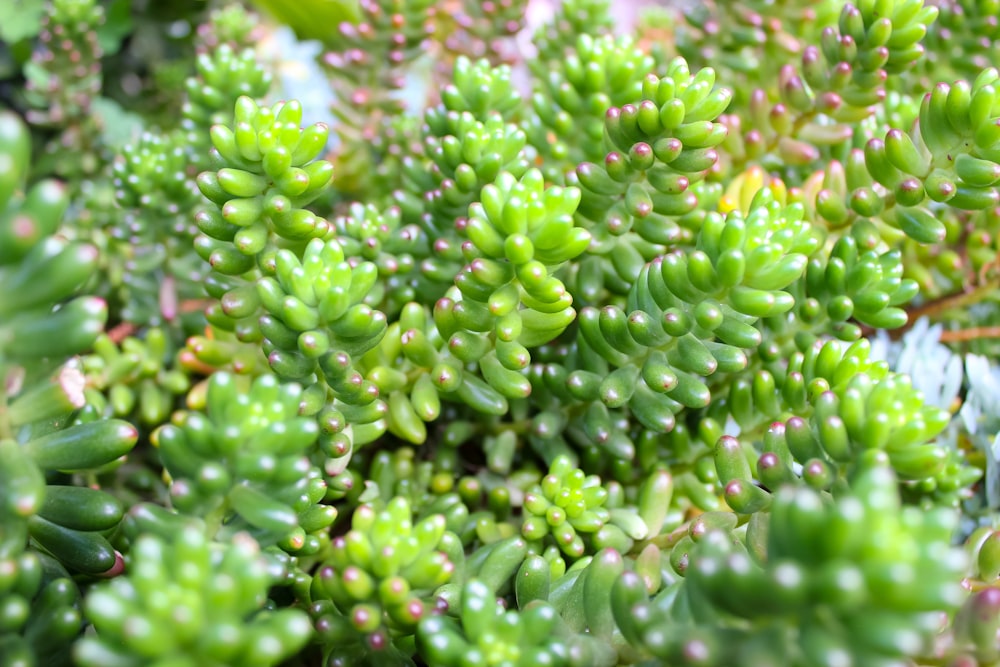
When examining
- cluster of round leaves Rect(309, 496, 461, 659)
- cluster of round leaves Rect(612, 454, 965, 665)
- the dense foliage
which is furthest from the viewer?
cluster of round leaves Rect(309, 496, 461, 659)

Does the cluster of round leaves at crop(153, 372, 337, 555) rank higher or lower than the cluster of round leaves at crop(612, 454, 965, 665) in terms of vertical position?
lower

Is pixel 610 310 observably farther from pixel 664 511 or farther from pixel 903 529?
pixel 903 529

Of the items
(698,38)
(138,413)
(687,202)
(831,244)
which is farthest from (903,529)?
(698,38)

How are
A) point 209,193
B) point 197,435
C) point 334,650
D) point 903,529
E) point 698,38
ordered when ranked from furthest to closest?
point 698,38
point 209,193
point 334,650
point 197,435
point 903,529

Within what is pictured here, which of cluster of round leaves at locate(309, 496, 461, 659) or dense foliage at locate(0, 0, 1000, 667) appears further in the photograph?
cluster of round leaves at locate(309, 496, 461, 659)

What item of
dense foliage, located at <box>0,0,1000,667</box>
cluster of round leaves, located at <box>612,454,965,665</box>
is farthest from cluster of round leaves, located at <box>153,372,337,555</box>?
cluster of round leaves, located at <box>612,454,965,665</box>

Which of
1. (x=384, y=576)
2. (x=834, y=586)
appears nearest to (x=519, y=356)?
(x=384, y=576)

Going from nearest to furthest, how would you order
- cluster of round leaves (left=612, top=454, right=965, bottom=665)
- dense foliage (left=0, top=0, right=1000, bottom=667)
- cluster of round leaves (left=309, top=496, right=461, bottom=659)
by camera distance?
cluster of round leaves (left=612, top=454, right=965, bottom=665), dense foliage (left=0, top=0, right=1000, bottom=667), cluster of round leaves (left=309, top=496, right=461, bottom=659)

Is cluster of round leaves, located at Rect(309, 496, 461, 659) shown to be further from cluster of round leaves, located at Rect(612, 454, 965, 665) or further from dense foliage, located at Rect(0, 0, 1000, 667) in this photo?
cluster of round leaves, located at Rect(612, 454, 965, 665)

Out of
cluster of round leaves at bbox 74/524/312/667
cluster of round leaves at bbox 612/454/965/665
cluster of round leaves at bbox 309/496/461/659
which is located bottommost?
cluster of round leaves at bbox 309/496/461/659
